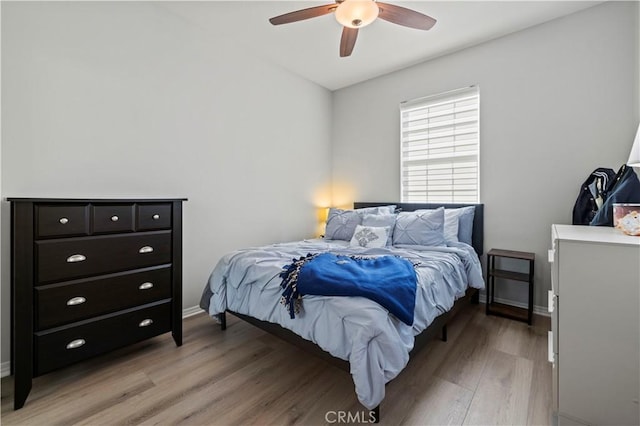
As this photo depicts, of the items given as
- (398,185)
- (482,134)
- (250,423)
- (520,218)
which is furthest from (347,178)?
(250,423)

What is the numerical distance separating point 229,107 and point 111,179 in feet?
4.43

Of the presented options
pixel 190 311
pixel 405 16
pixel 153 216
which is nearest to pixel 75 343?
pixel 153 216

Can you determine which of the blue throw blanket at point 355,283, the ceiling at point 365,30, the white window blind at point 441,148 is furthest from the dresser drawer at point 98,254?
the white window blind at point 441,148

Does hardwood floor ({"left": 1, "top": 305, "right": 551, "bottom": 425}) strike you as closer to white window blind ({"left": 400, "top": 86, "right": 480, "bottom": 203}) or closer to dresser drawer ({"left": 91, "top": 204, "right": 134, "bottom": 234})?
dresser drawer ({"left": 91, "top": 204, "right": 134, "bottom": 234})

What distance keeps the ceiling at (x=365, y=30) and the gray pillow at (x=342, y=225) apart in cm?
184

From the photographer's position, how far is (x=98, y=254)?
1761mm

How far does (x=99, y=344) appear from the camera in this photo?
177cm

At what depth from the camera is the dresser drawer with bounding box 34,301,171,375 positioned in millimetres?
1580

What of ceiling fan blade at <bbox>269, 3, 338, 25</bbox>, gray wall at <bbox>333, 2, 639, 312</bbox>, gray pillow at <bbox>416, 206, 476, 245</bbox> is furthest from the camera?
gray pillow at <bbox>416, 206, 476, 245</bbox>

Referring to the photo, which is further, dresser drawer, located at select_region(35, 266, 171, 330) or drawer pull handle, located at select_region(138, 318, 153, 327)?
drawer pull handle, located at select_region(138, 318, 153, 327)

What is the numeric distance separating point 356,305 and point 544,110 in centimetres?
271

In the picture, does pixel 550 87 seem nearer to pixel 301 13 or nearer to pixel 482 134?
pixel 482 134

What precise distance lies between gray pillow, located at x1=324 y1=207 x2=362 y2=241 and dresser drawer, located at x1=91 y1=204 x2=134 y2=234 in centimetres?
199

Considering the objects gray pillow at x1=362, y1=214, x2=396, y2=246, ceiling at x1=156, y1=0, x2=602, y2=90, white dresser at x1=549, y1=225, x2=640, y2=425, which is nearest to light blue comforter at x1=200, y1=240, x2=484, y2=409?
Result: gray pillow at x1=362, y1=214, x2=396, y2=246
